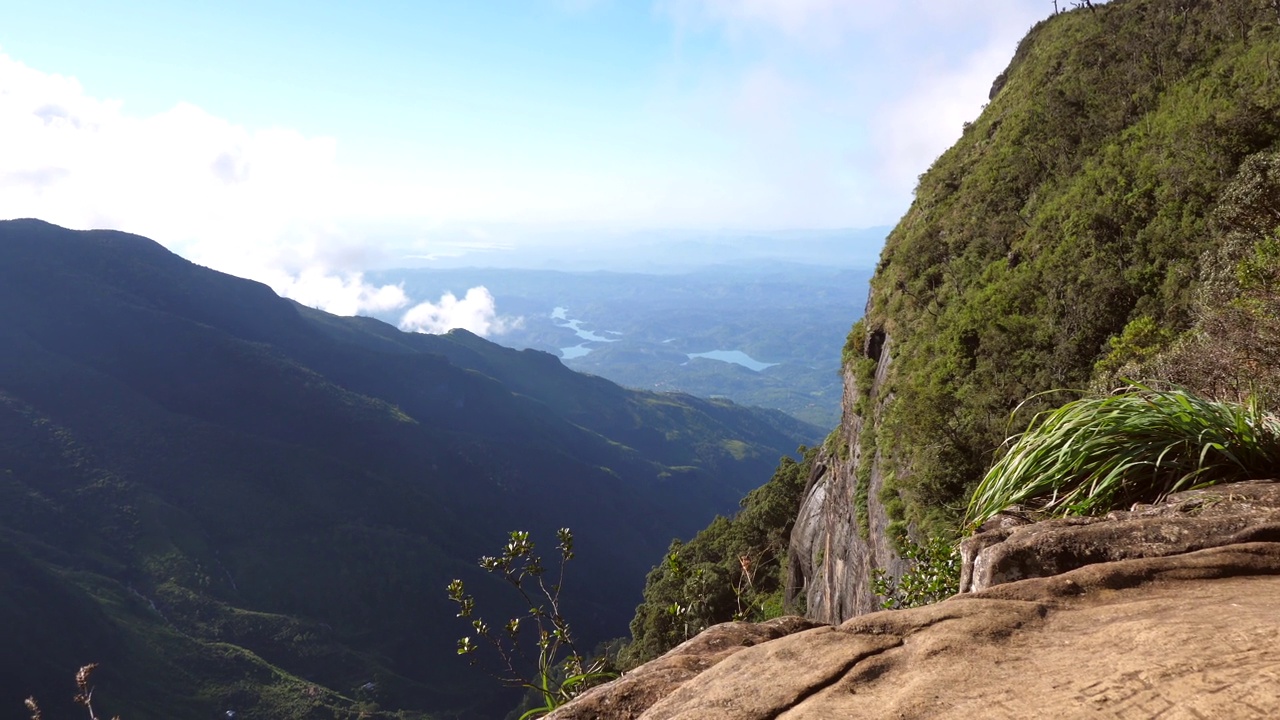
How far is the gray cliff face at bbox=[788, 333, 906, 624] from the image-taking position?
1858 cm

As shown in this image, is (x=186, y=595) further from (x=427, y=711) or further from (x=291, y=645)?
(x=427, y=711)

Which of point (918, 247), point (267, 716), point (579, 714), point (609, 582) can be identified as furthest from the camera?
point (609, 582)

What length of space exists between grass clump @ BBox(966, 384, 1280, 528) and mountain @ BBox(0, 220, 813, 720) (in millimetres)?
96931

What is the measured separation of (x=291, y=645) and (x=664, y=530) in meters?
92.5

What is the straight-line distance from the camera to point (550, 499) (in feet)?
554

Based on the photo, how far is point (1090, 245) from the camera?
58.1 ft

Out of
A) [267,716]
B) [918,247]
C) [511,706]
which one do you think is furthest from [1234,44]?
[511,706]

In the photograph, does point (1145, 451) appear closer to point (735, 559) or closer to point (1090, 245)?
point (1090, 245)

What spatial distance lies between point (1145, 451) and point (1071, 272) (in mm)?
14552

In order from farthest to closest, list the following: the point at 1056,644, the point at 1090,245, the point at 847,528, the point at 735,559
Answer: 1. the point at 735,559
2. the point at 847,528
3. the point at 1090,245
4. the point at 1056,644

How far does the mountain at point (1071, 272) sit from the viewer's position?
40.0ft

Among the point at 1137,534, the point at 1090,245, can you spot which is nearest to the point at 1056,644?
the point at 1137,534

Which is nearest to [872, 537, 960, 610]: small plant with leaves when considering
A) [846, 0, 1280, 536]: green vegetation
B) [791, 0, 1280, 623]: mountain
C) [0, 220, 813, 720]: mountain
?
[791, 0, 1280, 623]: mountain

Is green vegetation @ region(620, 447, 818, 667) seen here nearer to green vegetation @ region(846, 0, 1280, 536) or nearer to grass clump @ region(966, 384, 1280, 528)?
green vegetation @ region(846, 0, 1280, 536)
